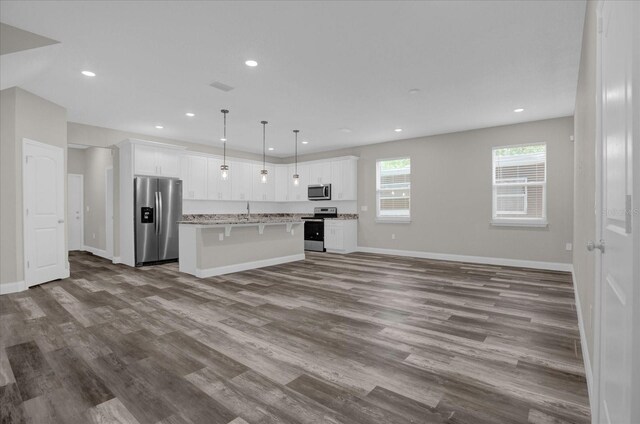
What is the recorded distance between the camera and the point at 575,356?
2.44m

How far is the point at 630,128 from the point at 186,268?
5.73 metres

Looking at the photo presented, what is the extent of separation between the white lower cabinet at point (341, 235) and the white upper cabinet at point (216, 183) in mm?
2667

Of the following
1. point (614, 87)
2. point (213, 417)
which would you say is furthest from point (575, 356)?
point (213, 417)

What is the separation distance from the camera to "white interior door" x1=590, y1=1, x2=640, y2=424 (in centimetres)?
89

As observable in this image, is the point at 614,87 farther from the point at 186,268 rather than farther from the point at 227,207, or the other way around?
the point at 227,207

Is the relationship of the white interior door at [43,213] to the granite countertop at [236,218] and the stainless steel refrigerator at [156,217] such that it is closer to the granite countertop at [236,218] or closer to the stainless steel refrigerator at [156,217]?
the stainless steel refrigerator at [156,217]

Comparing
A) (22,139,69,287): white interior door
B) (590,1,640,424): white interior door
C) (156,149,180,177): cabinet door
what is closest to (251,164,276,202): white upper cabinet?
(156,149,180,177): cabinet door

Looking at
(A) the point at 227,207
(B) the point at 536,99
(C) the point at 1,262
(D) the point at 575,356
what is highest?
(B) the point at 536,99

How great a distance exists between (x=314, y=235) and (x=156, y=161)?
161 inches

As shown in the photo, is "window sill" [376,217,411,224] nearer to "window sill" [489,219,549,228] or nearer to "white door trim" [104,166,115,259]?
"window sill" [489,219,549,228]

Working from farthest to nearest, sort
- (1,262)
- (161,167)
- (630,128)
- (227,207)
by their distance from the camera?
(227,207), (161,167), (1,262), (630,128)

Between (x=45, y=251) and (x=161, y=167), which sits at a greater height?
(x=161, y=167)

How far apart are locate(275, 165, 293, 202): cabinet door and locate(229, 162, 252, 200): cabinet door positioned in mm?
951

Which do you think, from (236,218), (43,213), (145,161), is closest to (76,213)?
(145,161)
